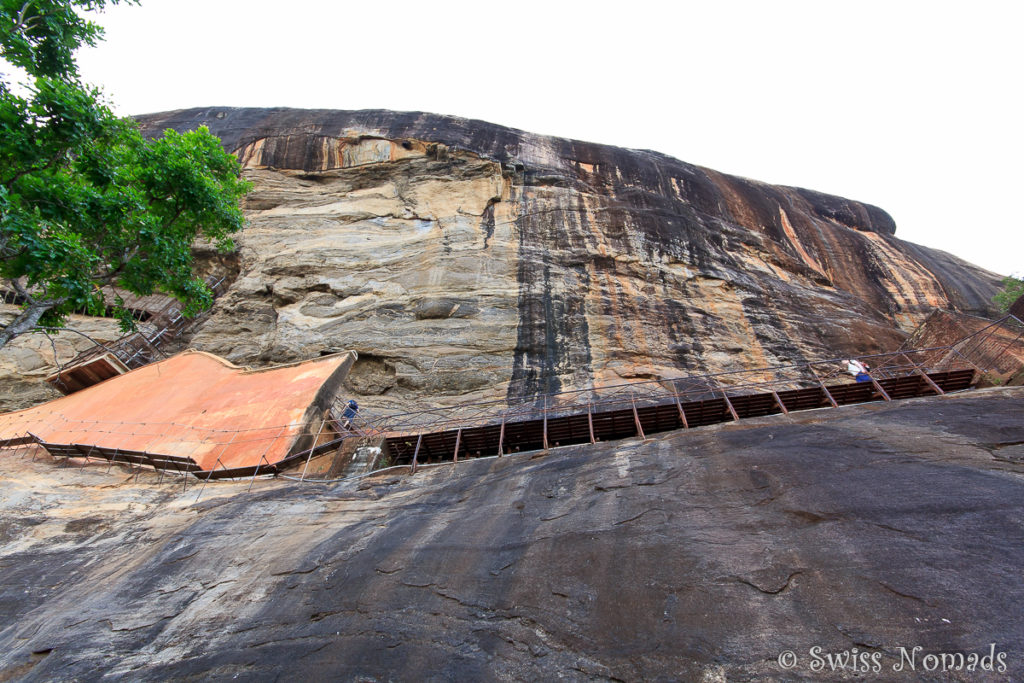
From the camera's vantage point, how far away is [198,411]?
1186 centimetres

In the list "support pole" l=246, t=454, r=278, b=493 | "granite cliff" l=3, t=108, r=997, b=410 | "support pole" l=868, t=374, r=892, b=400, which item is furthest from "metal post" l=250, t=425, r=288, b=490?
"support pole" l=868, t=374, r=892, b=400

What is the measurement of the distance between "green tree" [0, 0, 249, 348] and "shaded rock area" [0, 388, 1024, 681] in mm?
3867

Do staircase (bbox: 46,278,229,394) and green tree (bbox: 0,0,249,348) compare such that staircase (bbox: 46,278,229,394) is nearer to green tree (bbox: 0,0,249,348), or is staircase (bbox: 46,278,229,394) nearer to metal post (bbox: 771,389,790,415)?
green tree (bbox: 0,0,249,348)

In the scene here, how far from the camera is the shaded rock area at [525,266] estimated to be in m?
14.5

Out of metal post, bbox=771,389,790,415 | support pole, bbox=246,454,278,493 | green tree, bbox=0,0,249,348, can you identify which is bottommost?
support pole, bbox=246,454,278,493

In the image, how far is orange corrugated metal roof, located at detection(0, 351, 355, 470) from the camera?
10.6 metres

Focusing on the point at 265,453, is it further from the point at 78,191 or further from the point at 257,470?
the point at 78,191

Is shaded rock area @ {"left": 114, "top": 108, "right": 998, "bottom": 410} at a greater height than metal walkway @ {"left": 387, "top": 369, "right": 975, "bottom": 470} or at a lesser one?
greater

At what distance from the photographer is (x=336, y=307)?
15844 millimetres

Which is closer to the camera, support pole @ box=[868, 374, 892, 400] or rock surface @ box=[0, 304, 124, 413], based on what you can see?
support pole @ box=[868, 374, 892, 400]

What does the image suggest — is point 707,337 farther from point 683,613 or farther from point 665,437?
point 683,613

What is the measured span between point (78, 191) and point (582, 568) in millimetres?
10277

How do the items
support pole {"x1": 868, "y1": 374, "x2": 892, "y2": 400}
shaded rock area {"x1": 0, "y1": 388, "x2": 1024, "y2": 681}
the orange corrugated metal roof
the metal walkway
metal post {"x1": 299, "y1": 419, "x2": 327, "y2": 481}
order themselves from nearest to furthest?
shaded rock area {"x1": 0, "y1": 388, "x2": 1024, "y2": 681} < metal post {"x1": 299, "y1": 419, "x2": 327, "y2": 481} < support pole {"x1": 868, "y1": 374, "x2": 892, "y2": 400} < the orange corrugated metal roof < the metal walkway

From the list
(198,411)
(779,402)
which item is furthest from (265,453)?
(779,402)
